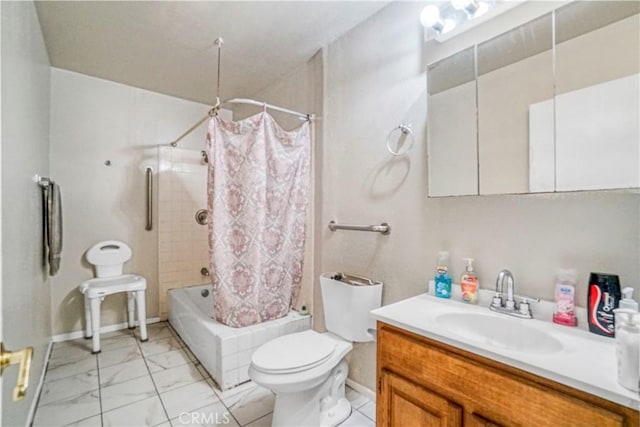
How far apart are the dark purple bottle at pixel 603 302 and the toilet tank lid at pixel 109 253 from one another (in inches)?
131

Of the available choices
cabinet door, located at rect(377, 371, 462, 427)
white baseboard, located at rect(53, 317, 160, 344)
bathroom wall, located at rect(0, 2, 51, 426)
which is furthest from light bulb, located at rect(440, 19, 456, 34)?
white baseboard, located at rect(53, 317, 160, 344)

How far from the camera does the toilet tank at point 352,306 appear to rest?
5.78 feet

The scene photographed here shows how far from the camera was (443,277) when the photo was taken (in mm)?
1494

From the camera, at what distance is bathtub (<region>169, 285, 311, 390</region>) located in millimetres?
2002

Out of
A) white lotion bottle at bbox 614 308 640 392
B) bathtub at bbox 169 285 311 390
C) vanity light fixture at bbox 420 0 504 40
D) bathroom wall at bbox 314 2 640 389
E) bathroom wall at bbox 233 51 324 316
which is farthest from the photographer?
bathroom wall at bbox 233 51 324 316

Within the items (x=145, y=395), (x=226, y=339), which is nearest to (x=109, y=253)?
(x=145, y=395)

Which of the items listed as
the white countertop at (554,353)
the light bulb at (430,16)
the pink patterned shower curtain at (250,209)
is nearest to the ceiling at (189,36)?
the light bulb at (430,16)

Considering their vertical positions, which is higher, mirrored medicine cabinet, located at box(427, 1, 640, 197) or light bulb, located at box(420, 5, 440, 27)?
light bulb, located at box(420, 5, 440, 27)

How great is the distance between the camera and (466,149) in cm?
146

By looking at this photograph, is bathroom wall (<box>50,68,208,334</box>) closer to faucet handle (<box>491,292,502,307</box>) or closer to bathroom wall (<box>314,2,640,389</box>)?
bathroom wall (<box>314,2,640,389</box>)

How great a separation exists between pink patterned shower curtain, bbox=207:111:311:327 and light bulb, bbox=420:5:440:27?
1066 mm

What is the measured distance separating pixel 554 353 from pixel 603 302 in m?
0.25

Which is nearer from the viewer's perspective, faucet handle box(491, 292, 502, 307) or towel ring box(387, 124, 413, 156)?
faucet handle box(491, 292, 502, 307)

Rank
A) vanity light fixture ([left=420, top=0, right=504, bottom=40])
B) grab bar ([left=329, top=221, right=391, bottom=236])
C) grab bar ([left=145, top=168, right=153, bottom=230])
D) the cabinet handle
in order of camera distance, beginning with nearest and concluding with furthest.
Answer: the cabinet handle < vanity light fixture ([left=420, top=0, right=504, bottom=40]) < grab bar ([left=329, top=221, right=391, bottom=236]) < grab bar ([left=145, top=168, right=153, bottom=230])
